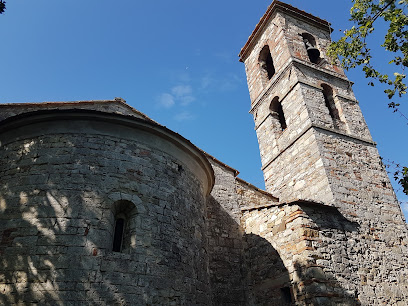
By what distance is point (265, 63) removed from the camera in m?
12.6

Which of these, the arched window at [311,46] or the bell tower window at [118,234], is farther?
the arched window at [311,46]

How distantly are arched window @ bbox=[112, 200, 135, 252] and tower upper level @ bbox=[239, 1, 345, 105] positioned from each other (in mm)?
7718

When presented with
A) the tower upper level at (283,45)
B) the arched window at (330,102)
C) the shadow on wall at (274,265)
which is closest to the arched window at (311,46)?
the tower upper level at (283,45)

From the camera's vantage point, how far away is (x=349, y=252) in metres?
6.49

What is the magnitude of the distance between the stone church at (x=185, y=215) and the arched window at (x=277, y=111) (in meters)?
0.85

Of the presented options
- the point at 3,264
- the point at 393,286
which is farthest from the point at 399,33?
the point at 3,264

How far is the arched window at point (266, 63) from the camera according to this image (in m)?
12.4

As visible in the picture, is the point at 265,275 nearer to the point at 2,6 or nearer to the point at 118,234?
the point at 118,234

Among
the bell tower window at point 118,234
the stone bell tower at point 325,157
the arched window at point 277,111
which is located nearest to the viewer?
the bell tower window at point 118,234

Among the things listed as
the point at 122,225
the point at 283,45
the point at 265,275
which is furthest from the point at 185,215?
the point at 283,45

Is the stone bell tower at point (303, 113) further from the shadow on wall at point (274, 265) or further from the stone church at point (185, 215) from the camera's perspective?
the shadow on wall at point (274, 265)

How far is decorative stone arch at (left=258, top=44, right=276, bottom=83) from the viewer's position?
12.3m

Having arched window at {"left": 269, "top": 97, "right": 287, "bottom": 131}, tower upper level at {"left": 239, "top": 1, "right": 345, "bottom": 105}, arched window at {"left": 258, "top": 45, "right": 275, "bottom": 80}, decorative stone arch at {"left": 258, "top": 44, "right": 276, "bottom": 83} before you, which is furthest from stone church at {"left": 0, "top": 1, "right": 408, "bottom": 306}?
arched window at {"left": 258, "top": 45, "right": 275, "bottom": 80}

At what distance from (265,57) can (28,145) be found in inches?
398
